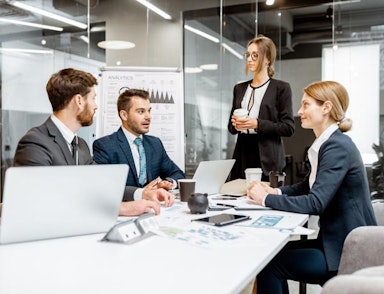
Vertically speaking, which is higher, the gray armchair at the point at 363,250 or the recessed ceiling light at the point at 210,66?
the recessed ceiling light at the point at 210,66

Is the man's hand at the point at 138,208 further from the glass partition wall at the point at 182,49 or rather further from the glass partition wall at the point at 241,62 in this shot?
the glass partition wall at the point at 241,62

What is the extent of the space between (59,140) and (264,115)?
64.0 inches

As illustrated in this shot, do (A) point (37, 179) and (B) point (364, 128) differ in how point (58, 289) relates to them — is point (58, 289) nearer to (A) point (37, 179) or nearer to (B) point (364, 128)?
(A) point (37, 179)

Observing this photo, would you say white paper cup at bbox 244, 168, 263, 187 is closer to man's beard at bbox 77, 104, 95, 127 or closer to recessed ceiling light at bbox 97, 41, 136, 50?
man's beard at bbox 77, 104, 95, 127

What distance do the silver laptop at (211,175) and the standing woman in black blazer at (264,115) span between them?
65 centimetres

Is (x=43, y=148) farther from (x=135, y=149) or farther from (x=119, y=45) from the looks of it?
(x=119, y=45)

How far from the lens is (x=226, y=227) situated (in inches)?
61.4

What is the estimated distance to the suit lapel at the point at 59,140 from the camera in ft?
6.37

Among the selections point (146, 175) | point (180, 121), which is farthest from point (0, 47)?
point (146, 175)

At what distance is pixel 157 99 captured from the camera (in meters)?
3.64

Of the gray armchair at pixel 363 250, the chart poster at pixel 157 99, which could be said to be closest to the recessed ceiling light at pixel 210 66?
the chart poster at pixel 157 99

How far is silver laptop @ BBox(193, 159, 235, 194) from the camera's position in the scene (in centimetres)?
218

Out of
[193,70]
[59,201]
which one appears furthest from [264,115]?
[193,70]

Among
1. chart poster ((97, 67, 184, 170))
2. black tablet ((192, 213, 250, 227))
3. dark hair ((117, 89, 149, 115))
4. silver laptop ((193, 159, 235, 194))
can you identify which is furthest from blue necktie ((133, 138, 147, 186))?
black tablet ((192, 213, 250, 227))
